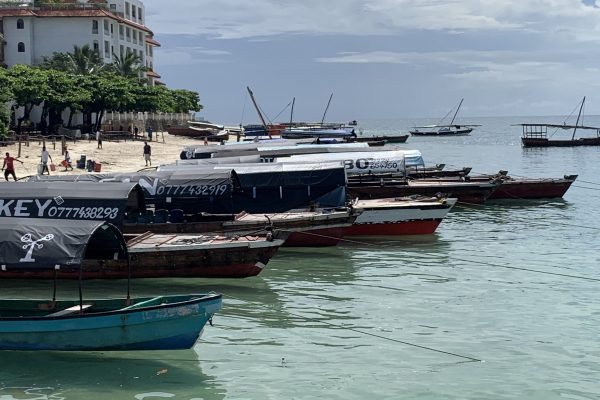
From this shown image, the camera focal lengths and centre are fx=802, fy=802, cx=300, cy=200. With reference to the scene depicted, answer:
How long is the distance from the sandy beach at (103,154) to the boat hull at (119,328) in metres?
29.4

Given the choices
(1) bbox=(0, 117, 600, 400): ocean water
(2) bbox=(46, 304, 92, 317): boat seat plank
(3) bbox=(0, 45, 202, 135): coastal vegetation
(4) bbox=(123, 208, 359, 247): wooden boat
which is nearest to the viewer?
(1) bbox=(0, 117, 600, 400): ocean water

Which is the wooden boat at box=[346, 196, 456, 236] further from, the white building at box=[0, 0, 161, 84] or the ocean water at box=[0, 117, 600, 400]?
the white building at box=[0, 0, 161, 84]

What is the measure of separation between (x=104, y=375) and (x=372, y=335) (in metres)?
5.60

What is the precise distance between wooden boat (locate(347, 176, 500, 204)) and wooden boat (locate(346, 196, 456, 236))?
4.00 m

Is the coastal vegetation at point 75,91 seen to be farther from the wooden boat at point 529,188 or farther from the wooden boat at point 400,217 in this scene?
the wooden boat at point 529,188

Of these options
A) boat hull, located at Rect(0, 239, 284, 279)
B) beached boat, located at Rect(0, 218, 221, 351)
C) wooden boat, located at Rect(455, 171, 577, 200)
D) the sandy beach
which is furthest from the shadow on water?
the sandy beach

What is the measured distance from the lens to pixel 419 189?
35.6 m

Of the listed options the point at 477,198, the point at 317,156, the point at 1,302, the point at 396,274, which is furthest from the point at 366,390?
the point at 477,198

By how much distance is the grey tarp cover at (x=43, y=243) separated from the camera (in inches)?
589

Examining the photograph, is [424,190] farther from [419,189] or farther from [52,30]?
[52,30]

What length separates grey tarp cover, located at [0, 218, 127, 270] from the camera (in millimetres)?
14961

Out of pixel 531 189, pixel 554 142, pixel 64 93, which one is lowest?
pixel 531 189

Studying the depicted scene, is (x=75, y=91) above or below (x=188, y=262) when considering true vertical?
above

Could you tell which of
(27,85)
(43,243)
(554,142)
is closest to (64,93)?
Answer: (27,85)
